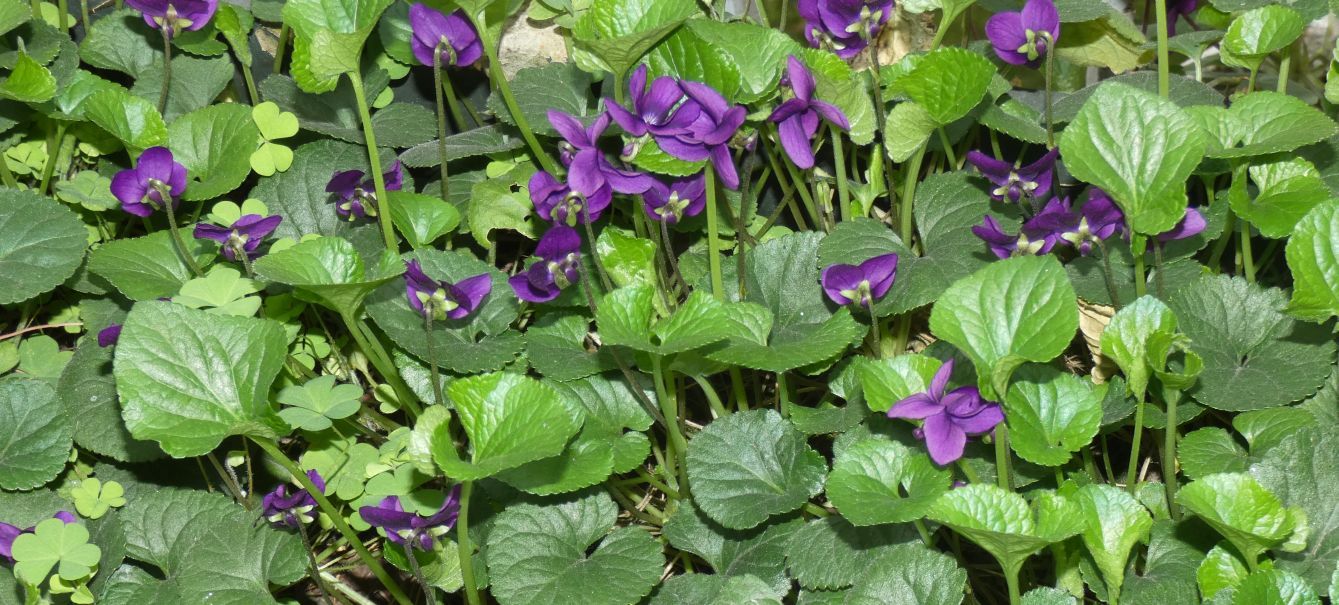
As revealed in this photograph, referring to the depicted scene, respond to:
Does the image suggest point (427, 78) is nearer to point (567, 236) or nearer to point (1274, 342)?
point (567, 236)

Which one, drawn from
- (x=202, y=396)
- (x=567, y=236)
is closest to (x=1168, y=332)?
(x=567, y=236)

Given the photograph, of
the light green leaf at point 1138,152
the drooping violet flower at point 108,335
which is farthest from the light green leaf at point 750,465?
the drooping violet flower at point 108,335

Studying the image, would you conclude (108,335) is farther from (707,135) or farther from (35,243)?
(707,135)

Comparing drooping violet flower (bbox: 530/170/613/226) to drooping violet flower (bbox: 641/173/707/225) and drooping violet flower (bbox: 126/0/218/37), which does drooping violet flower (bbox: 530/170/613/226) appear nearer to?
drooping violet flower (bbox: 641/173/707/225)

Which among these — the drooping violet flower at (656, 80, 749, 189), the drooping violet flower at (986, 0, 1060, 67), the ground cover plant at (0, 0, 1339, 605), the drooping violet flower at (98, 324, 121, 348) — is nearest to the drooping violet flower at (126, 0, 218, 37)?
the ground cover plant at (0, 0, 1339, 605)

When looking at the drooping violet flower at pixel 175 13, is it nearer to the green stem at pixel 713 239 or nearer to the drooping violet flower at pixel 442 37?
the drooping violet flower at pixel 442 37

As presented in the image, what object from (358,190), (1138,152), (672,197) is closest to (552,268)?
(672,197)
